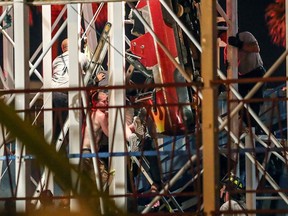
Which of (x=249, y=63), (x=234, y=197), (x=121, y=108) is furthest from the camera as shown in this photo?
(x=249, y=63)

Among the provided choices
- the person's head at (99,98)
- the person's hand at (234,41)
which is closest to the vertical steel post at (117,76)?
the person's head at (99,98)

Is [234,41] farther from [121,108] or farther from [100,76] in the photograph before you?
[121,108]

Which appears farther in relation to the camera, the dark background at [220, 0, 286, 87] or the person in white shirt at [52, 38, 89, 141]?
the dark background at [220, 0, 286, 87]

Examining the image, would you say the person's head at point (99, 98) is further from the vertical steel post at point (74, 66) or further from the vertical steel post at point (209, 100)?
the vertical steel post at point (209, 100)

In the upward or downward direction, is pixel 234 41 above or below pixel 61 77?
above

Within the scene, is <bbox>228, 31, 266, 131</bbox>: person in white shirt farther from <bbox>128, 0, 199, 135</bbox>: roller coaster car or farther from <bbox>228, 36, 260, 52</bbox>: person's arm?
<bbox>128, 0, 199, 135</bbox>: roller coaster car

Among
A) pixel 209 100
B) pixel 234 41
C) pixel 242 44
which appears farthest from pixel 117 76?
pixel 209 100

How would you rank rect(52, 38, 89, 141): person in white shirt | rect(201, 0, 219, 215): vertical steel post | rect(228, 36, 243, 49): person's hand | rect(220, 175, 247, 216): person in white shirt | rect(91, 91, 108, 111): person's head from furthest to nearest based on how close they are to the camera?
rect(91, 91, 108, 111): person's head < rect(228, 36, 243, 49): person's hand < rect(52, 38, 89, 141): person in white shirt < rect(220, 175, 247, 216): person in white shirt < rect(201, 0, 219, 215): vertical steel post

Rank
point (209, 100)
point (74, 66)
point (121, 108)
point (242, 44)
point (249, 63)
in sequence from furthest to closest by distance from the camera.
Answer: point (249, 63) < point (242, 44) < point (74, 66) < point (121, 108) < point (209, 100)

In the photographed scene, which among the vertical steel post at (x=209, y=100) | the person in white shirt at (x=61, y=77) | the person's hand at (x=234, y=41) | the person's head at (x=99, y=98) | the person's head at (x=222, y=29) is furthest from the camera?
the person's head at (x=222, y=29)

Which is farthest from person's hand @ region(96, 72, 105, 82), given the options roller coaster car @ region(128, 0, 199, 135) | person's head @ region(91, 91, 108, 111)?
roller coaster car @ region(128, 0, 199, 135)

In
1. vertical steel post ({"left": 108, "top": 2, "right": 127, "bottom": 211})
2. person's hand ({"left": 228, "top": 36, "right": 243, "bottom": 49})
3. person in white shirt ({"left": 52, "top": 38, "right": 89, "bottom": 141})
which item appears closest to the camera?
vertical steel post ({"left": 108, "top": 2, "right": 127, "bottom": 211})

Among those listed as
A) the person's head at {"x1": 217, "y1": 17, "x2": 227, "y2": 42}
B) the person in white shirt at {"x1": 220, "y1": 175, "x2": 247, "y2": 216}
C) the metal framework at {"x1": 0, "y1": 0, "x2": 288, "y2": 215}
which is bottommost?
the person in white shirt at {"x1": 220, "y1": 175, "x2": 247, "y2": 216}

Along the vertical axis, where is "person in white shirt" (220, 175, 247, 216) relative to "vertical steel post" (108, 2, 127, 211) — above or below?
below
